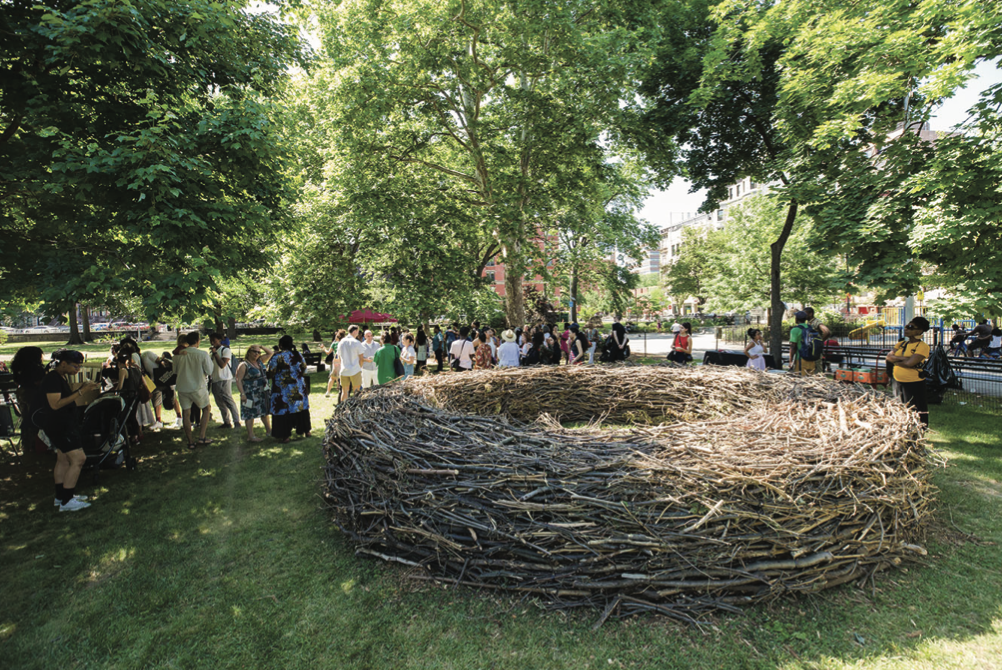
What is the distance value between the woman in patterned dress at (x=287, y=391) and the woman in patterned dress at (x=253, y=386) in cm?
31

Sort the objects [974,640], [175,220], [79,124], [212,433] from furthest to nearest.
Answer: [212,433] < [79,124] < [175,220] < [974,640]

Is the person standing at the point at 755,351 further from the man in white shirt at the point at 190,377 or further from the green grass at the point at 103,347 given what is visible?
the green grass at the point at 103,347

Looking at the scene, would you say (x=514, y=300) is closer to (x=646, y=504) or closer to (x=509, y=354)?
(x=509, y=354)

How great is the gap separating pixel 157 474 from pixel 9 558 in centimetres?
237

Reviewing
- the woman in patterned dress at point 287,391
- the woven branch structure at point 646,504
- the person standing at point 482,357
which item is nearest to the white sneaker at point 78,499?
the woman in patterned dress at point 287,391

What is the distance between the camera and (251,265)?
22.2ft

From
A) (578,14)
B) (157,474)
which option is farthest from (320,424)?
(578,14)

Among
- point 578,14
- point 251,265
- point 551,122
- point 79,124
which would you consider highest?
point 578,14

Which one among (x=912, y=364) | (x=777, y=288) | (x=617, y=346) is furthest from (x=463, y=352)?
(x=777, y=288)

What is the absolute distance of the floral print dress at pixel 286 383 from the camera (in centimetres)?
779

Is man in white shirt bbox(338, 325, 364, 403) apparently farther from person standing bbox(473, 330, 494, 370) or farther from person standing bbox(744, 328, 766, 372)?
person standing bbox(744, 328, 766, 372)

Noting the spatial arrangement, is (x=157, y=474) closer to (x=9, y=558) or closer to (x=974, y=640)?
(x=9, y=558)

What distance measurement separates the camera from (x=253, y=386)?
808 cm

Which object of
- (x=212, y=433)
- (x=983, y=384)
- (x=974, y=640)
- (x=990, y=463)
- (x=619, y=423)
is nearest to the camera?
(x=974, y=640)
